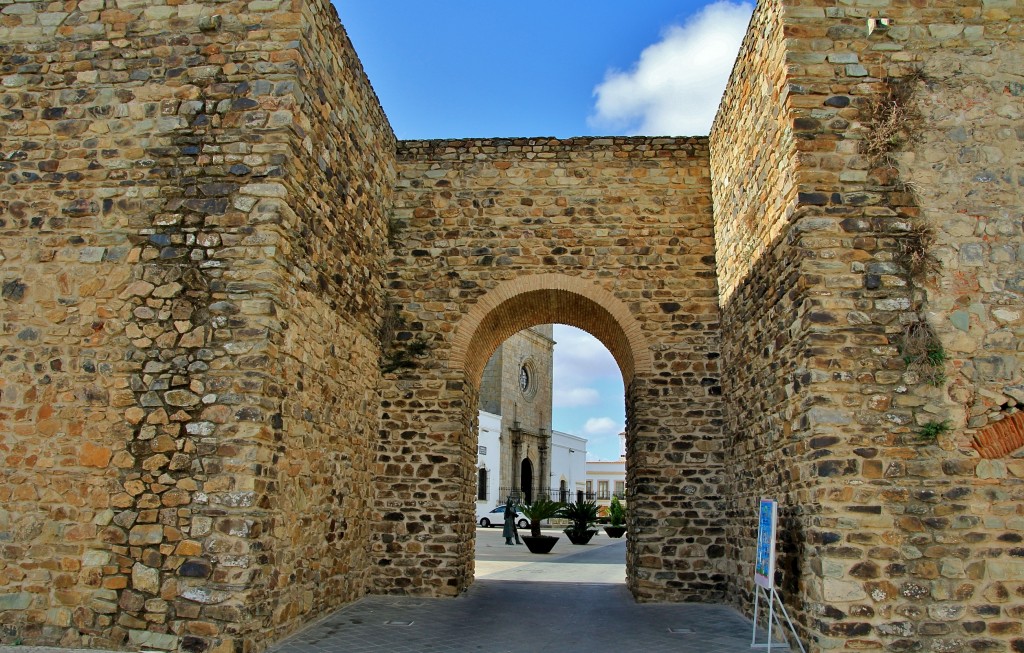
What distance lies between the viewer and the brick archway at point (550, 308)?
350 inches

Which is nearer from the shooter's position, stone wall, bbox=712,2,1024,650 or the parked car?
stone wall, bbox=712,2,1024,650

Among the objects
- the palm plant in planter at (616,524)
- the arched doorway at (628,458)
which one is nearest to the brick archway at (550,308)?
the arched doorway at (628,458)

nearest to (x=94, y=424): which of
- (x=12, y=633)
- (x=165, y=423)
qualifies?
(x=165, y=423)

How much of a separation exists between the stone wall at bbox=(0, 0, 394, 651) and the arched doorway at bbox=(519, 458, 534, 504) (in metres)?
23.7

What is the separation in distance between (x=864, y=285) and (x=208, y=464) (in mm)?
5159

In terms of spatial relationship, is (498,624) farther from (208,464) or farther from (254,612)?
(208,464)

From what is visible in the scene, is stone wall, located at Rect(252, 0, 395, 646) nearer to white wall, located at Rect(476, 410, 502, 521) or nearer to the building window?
white wall, located at Rect(476, 410, 502, 521)

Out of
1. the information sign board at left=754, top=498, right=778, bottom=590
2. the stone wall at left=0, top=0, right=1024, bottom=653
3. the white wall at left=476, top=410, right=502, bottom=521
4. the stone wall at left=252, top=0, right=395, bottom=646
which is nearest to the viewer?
the stone wall at left=0, top=0, right=1024, bottom=653

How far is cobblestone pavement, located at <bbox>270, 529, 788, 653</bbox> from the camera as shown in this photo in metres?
6.03

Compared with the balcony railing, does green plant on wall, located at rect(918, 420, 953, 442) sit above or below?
above

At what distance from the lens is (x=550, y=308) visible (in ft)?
31.9

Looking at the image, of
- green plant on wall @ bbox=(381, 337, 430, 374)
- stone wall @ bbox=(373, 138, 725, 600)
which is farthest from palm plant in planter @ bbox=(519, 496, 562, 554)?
green plant on wall @ bbox=(381, 337, 430, 374)

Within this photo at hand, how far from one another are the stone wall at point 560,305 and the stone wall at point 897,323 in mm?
2243

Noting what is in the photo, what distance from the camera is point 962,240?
5621 mm
